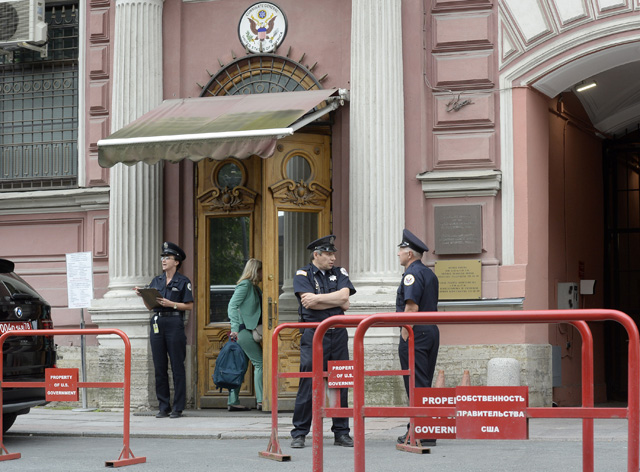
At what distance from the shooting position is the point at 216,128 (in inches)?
493

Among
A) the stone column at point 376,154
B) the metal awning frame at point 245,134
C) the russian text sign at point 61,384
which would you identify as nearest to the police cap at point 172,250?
the metal awning frame at point 245,134

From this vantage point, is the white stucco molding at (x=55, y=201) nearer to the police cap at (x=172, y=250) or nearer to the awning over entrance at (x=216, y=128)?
the awning over entrance at (x=216, y=128)

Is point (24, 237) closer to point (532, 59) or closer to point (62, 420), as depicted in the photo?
point (62, 420)

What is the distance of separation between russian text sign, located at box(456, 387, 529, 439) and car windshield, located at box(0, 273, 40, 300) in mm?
5669

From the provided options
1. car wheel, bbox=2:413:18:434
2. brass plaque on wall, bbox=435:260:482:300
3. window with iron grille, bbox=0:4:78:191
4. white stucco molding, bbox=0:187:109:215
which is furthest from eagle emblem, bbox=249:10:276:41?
car wheel, bbox=2:413:18:434

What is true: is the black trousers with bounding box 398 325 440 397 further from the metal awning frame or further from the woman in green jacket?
the woman in green jacket

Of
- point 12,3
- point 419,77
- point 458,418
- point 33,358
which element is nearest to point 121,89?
point 12,3

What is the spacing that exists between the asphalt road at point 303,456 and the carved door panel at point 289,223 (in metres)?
2.62

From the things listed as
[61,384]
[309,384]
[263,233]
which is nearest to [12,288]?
[61,384]

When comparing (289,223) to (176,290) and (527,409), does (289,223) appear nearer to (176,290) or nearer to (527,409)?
(176,290)

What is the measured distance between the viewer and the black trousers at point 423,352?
9742 mm

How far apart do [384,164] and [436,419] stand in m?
7.26

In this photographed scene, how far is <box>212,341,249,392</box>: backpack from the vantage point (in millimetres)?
12961

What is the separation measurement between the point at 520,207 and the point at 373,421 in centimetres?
294
